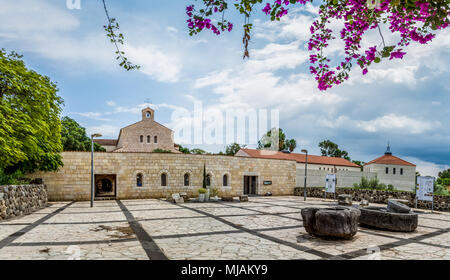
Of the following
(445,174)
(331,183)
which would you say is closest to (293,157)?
(331,183)

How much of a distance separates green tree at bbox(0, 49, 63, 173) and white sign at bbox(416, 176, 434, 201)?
18.8m

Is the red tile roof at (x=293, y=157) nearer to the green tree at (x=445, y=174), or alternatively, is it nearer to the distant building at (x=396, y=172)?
the distant building at (x=396, y=172)

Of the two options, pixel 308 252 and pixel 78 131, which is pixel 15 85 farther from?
pixel 78 131

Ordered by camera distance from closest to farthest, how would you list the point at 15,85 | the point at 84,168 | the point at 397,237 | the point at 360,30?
the point at 360,30 → the point at 397,237 → the point at 15,85 → the point at 84,168

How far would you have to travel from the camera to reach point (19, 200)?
436 inches

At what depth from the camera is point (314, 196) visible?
73.8 ft

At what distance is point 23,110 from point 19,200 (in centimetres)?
405

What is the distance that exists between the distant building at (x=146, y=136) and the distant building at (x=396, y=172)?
35.6m

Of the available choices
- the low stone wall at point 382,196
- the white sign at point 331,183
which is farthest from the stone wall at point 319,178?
the white sign at point 331,183

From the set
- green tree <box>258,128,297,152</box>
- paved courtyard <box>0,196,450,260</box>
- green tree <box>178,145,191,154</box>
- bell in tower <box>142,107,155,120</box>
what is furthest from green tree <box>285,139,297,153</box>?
paved courtyard <box>0,196,450,260</box>

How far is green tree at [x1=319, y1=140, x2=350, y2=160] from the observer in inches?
2682

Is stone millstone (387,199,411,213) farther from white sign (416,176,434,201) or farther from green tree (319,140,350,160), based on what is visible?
green tree (319,140,350,160)
